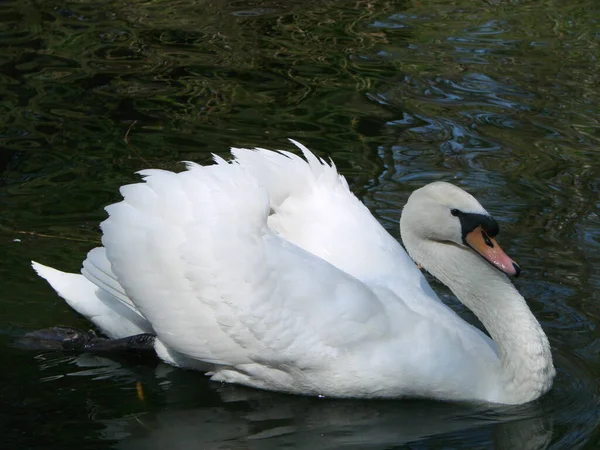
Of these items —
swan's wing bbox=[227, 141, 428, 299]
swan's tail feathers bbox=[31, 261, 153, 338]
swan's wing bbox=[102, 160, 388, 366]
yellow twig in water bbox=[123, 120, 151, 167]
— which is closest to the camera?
swan's wing bbox=[102, 160, 388, 366]

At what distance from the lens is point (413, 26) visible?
11727mm

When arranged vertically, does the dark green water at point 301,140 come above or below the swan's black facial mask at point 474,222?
below

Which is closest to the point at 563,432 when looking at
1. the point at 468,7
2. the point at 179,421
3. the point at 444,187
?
the point at 444,187

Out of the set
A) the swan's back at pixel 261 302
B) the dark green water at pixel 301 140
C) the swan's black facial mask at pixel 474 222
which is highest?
the swan's black facial mask at pixel 474 222

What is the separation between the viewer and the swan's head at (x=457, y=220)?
18.2 feet

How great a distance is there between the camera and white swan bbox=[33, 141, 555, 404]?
17.9 feet

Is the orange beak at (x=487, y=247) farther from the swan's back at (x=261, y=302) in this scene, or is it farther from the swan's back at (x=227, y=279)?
the swan's back at (x=227, y=279)

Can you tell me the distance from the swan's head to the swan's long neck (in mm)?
99

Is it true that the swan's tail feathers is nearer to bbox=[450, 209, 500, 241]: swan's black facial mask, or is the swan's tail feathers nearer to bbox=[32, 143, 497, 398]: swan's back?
bbox=[32, 143, 497, 398]: swan's back

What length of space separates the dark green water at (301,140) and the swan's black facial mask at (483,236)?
0.74 meters

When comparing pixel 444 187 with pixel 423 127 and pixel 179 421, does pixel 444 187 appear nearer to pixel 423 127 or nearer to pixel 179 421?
pixel 179 421

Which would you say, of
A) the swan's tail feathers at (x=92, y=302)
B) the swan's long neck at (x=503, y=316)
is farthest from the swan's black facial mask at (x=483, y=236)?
the swan's tail feathers at (x=92, y=302)

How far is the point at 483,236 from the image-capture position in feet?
18.3

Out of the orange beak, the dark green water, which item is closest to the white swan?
the orange beak
